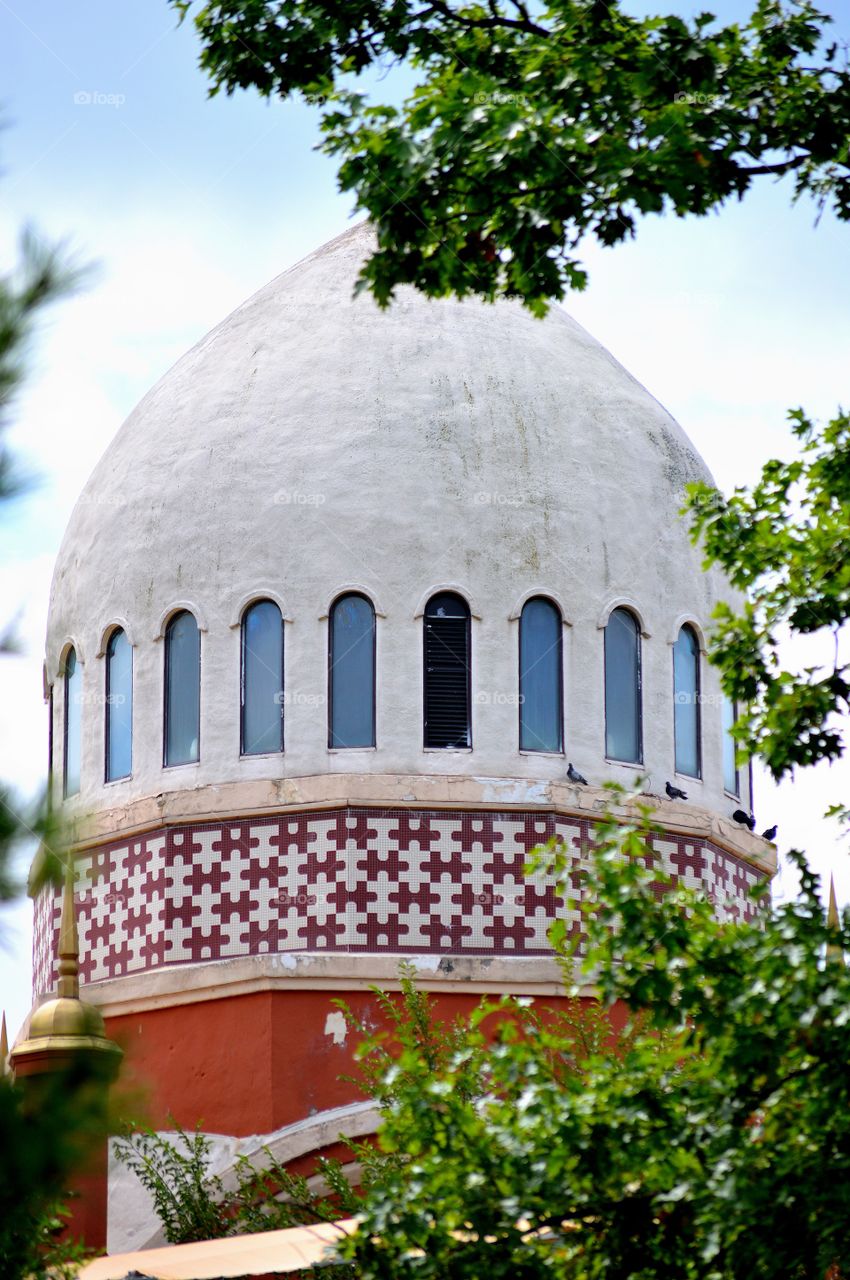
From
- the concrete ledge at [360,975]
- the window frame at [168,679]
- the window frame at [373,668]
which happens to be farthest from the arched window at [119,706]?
the concrete ledge at [360,975]

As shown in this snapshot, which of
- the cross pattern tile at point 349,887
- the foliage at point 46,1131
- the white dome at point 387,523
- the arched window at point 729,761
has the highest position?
the white dome at point 387,523

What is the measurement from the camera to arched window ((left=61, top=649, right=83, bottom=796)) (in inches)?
695

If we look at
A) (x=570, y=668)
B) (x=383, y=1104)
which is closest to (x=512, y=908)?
(x=570, y=668)

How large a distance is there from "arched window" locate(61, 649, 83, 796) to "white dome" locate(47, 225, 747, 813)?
→ 0.15m

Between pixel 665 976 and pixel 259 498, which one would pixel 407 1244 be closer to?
pixel 665 976

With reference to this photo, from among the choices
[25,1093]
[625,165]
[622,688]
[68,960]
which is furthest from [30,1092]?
[622,688]

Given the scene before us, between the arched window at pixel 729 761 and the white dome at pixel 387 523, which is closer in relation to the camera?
the white dome at pixel 387 523

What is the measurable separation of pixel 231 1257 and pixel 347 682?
540cm

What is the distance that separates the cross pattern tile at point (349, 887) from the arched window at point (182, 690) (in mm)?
675

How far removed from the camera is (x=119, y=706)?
682 inches

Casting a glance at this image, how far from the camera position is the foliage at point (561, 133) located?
30.3 feet

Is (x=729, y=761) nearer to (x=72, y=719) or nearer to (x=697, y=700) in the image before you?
(x=697, y=700)

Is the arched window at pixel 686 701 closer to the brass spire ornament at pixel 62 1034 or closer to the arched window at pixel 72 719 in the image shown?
the arched window at pixel 72 719

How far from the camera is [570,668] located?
16.8 metres
